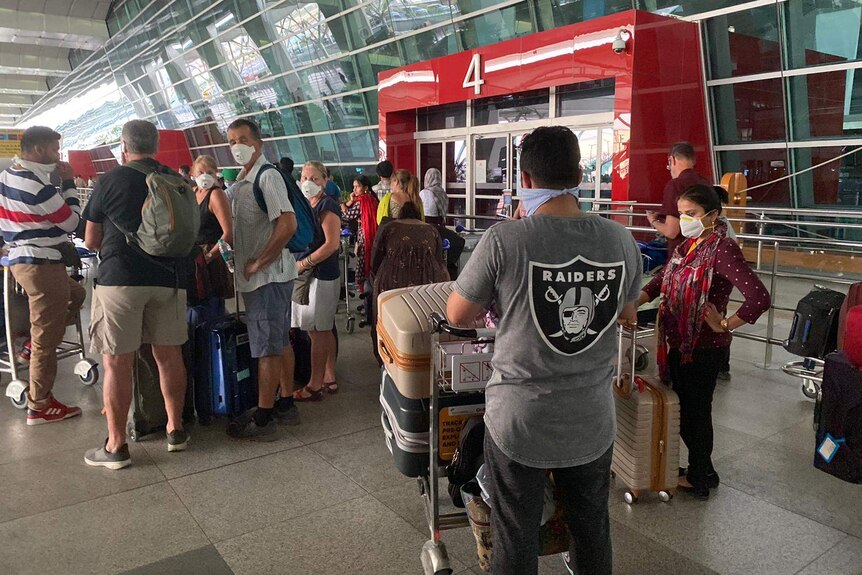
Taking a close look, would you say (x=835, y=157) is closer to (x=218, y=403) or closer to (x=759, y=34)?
(x=759, y=34)

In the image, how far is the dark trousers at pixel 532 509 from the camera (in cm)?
200

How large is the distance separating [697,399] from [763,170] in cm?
898

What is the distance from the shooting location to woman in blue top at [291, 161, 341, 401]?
482cm

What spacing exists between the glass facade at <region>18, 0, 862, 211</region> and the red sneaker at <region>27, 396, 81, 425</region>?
31.7 feet

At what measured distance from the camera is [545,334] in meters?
1.90

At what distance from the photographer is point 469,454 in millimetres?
2377

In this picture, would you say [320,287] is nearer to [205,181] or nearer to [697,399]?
→ [205,181]

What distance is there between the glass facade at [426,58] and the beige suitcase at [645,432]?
29.1ft

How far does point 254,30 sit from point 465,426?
2288 centimetres

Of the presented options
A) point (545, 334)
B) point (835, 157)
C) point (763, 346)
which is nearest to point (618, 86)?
point (835, 157)

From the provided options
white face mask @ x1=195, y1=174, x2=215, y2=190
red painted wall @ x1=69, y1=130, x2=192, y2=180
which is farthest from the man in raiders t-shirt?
red painted wall @ x1=69, y1=130, x2=192, y2=180

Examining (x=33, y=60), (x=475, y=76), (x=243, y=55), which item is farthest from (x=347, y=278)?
(x=33, y=60)

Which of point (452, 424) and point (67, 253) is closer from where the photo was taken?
point (452, 424)

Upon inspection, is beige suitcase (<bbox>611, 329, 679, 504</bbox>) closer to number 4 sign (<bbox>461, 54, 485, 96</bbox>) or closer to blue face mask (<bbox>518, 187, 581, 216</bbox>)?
blue face mask (<bbox>518, 187, 581, 216</bbox>)
